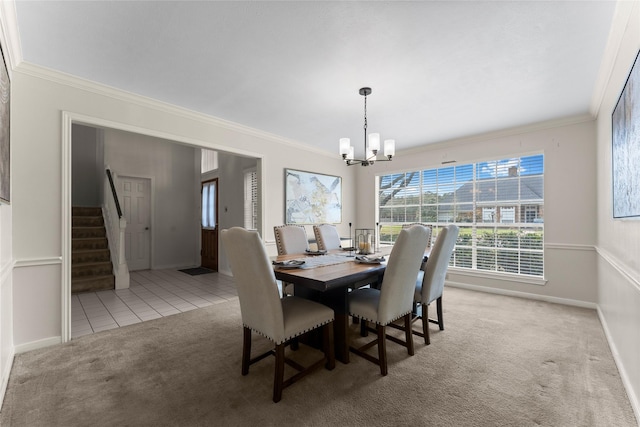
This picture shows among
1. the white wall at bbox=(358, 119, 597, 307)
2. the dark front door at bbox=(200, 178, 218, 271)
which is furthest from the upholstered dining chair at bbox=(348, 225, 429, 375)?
the dark front door at bbox=(200, 178, 218, 271)

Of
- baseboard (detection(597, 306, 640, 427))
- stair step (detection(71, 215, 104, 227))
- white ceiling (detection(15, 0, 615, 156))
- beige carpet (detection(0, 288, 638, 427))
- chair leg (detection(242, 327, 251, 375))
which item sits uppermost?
white ceiling (detection(15, 0, 615, 156))

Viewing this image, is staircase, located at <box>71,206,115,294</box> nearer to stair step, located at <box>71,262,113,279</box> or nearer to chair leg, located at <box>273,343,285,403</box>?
stair step, located at <box>71,262,113,279</box>

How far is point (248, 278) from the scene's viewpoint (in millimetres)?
1834

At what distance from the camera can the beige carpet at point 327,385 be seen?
5.26 ft

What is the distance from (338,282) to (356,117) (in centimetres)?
245

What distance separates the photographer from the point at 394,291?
2.06 metres

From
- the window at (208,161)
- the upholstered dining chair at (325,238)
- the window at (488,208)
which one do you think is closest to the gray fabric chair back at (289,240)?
the upholstered dining chair at (325,238)

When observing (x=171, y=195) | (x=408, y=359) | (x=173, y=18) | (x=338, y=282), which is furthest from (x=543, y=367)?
(x=171, y=195)

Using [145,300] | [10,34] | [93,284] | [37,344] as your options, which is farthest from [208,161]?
[37,344]

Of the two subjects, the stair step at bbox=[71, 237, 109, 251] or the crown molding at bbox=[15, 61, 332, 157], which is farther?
the stair step at bbox=[71, 237, 109, 251]

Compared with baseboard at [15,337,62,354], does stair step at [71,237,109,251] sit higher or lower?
higher

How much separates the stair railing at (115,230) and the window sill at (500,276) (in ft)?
17.7

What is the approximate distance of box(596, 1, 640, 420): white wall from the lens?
168 cm

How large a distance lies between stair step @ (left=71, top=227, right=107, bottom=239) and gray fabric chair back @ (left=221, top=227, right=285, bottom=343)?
4795mm
